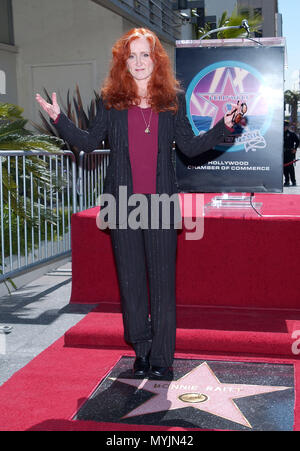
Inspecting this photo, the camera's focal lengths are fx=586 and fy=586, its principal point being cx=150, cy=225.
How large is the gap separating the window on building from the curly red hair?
1056 cm

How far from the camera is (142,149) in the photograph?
3193 millimetres

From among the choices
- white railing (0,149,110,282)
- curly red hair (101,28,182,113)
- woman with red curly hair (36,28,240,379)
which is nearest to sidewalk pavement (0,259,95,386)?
white railing (0,149,110,282)

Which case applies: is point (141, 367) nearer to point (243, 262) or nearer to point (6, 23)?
point (243, 262)

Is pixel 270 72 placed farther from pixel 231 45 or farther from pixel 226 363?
pixel 226 363

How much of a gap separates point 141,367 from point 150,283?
526 millimetres

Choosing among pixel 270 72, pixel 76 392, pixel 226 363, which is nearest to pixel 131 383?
pixel 76 392

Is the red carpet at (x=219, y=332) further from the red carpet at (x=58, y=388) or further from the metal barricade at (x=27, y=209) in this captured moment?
the metal barricade at (x=27, y=209)

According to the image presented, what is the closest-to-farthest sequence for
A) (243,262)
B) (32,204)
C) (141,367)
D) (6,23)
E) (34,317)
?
(141,367) → (243,262) → (34,317) → (32,204) → (6,23)

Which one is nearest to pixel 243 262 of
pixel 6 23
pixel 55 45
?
pixel 55 45

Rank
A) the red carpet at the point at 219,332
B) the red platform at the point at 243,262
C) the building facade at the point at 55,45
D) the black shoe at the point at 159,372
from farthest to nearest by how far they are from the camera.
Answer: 1. the building facade at the point at 55,45
2. the red platform at the point at 243,262
3. the red carpet at the point at 219,332
4. the black shoe at the point at 159,372

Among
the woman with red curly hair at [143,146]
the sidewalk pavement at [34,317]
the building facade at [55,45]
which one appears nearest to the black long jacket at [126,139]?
the woman with red curly hair at [143,146]

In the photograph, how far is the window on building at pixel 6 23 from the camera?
510 inches

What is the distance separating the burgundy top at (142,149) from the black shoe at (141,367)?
1.01 m

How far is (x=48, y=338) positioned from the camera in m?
4.36
